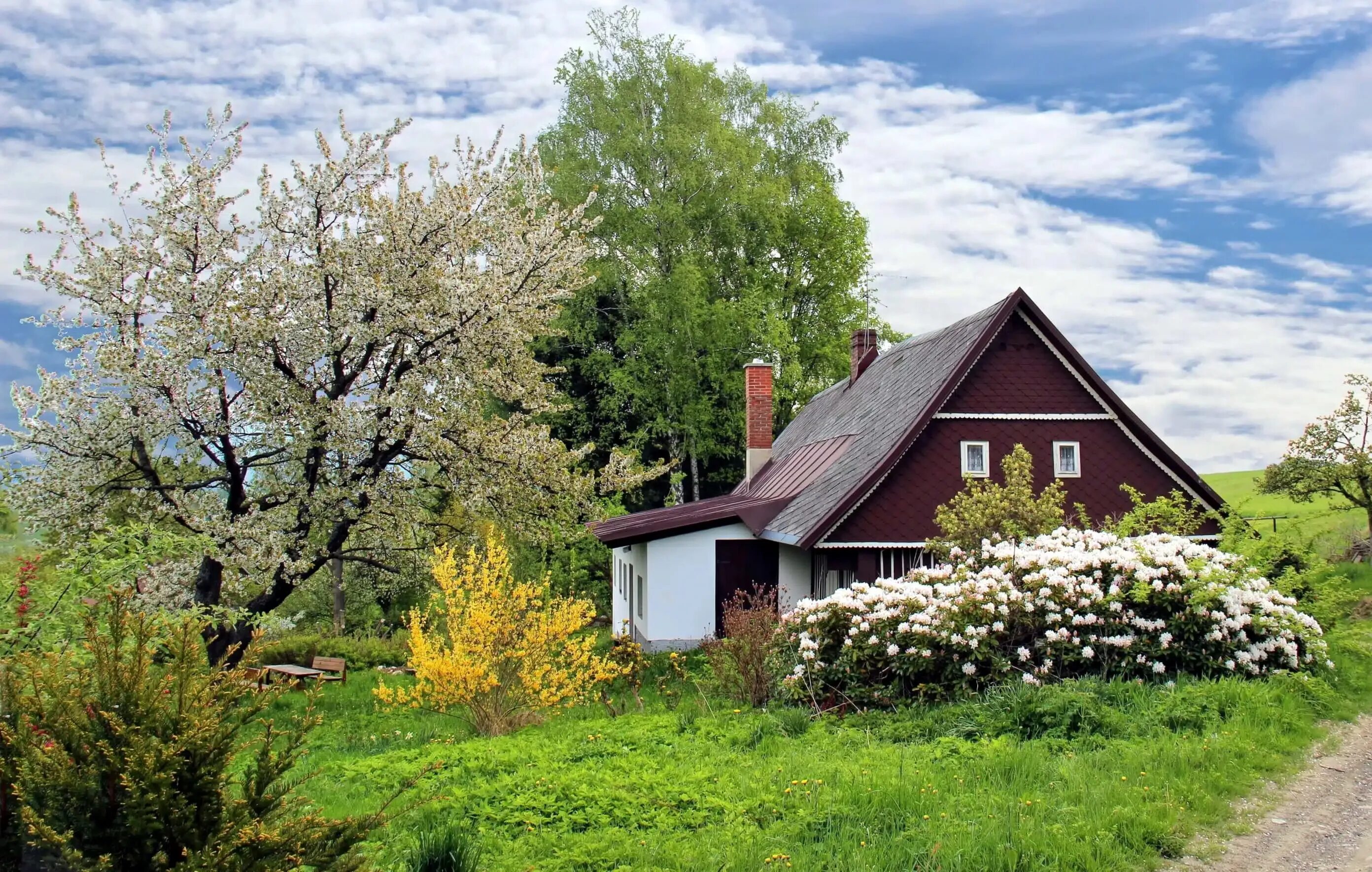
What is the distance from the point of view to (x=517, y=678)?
39.9 ft

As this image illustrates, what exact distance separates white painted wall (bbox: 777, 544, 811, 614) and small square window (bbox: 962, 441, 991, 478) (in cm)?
372

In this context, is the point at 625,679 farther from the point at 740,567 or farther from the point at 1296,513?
the point at 1296,513

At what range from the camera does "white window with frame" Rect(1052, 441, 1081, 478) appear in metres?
19.5

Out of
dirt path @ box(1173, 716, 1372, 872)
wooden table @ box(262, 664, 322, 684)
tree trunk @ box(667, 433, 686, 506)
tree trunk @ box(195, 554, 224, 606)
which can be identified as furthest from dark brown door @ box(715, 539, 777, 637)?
dirt path @ box(1173, 716, 1372, 872)

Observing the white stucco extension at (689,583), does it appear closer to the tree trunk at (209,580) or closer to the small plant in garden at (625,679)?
the small plant in garden at (625,679)

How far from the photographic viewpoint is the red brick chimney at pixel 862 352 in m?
27.5

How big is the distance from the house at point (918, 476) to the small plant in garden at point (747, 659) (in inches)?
186

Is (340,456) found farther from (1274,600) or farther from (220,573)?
(1274,600)

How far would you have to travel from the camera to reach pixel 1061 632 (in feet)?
36.0

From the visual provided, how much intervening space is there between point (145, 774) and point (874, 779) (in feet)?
17.1

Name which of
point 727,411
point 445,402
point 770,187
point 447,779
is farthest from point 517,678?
point 770,187

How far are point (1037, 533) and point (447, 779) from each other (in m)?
10.4

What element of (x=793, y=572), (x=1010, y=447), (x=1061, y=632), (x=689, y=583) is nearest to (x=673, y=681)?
(x=689, y=583)

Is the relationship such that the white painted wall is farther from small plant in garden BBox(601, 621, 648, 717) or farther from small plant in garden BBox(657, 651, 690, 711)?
small plant in garden BBox(601, 621, 648, 717)
